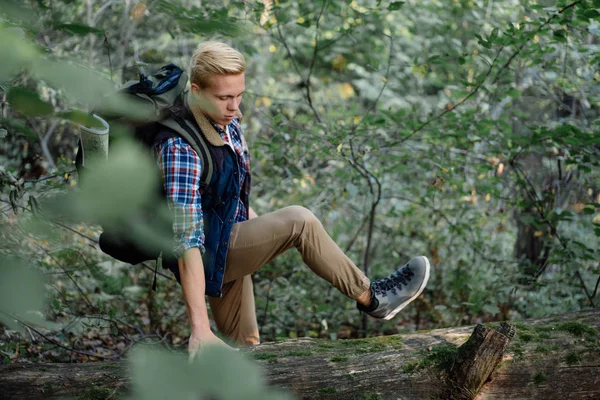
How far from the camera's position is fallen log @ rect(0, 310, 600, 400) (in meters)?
2.37

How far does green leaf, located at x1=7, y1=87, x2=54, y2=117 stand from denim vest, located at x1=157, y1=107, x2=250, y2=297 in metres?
2.14

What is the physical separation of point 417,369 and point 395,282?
2.61 ft

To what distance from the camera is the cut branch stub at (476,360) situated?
8.15 ft

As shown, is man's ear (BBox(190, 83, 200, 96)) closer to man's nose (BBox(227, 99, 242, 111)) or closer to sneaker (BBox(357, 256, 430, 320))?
man's nose (BBox(227, 99, 242, 111))

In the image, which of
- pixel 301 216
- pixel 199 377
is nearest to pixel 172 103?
pixel 301 216

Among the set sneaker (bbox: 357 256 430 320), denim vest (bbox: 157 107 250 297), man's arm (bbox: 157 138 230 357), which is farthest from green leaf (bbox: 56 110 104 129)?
sneaker (bbox: 357 256 430 320)

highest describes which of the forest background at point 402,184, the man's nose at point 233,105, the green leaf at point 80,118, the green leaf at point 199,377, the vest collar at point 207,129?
Result: the green leaf at point 80,118

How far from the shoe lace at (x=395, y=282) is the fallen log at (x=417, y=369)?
422 mm

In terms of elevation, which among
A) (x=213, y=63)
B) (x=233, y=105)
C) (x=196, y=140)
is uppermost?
(x=213, y=63)

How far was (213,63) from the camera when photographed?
8.64ft

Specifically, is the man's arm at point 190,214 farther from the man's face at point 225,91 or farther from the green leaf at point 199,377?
the green leaf at point 199,377

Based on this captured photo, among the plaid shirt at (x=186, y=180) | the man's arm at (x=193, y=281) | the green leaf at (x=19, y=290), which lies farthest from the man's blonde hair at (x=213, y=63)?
the green leaf at (x=19, y=290)

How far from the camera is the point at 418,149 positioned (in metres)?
4.93

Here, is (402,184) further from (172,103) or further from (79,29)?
(79,29)
